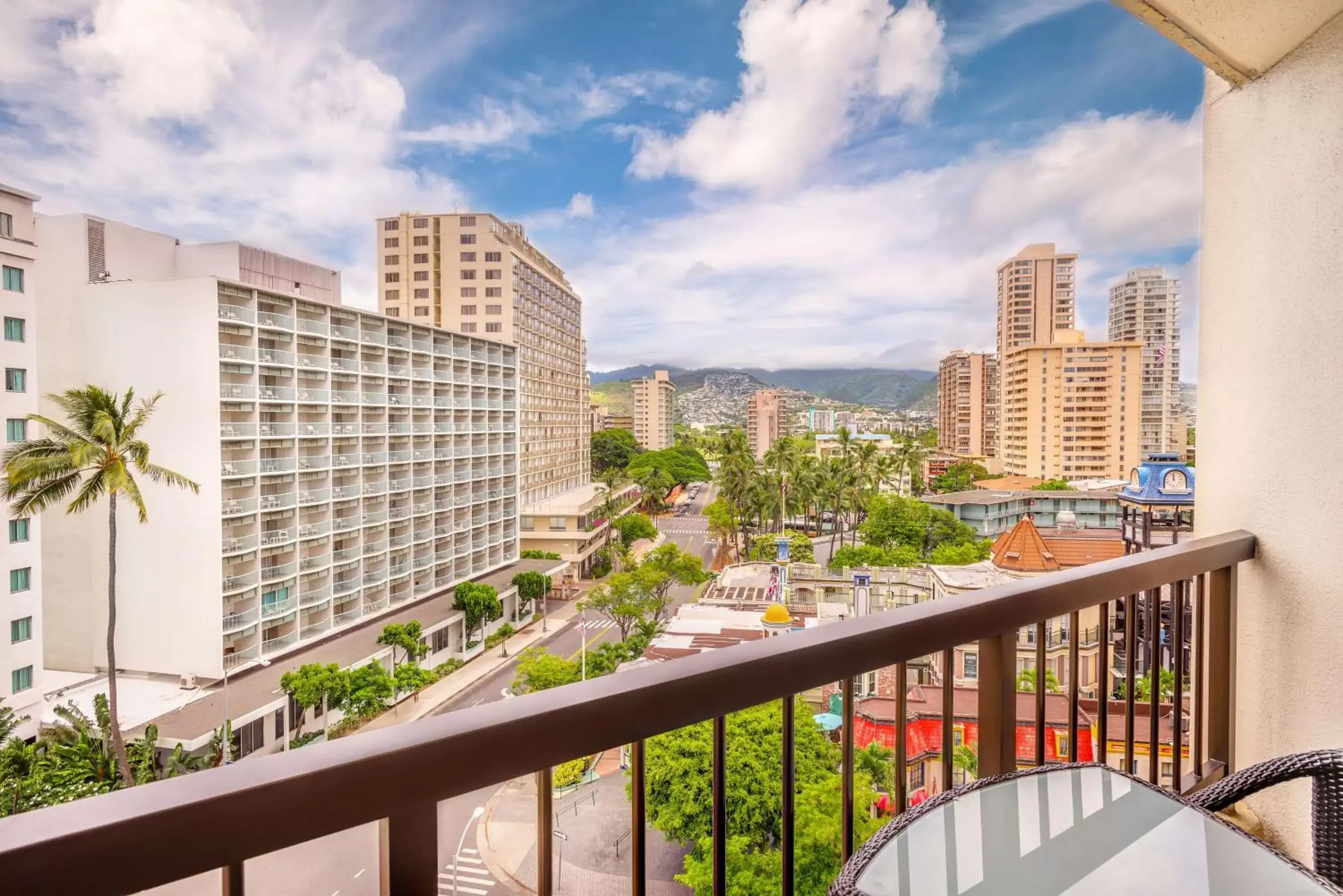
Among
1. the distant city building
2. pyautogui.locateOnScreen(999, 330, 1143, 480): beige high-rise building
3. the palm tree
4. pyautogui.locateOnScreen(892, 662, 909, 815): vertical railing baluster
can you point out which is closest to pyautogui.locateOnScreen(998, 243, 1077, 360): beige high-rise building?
pyautogui.locateOnScreen(999, 330, 1143, 480): beige high-rise building

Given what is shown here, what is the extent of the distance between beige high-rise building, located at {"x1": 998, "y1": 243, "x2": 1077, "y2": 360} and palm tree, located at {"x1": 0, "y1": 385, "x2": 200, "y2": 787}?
750cm

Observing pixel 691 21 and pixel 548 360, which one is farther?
pixel 548 360

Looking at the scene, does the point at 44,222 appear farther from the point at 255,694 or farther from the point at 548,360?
the point at 548,360

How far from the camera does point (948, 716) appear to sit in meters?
0.88

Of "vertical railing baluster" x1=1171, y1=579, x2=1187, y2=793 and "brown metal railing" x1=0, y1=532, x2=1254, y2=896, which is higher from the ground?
"brown metal railing" x1=0, y1=532, x2=1254, y2=896

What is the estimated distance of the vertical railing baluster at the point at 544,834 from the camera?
59 centimetres

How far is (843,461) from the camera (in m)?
10.8

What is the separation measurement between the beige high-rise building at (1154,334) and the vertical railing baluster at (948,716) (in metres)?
2.83

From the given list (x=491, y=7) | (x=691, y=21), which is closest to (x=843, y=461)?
(x=691, y=21)

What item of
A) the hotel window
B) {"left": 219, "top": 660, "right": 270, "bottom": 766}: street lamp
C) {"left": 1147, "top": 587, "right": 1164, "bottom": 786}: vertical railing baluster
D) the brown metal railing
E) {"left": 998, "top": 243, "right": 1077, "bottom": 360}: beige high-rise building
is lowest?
{"left": 219, "top": 660, "right": 270, "bottom": 766}: street lamp

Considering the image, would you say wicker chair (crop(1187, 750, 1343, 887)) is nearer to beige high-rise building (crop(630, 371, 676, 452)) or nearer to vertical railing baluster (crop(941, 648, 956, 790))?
vertical railing baluster (crop(941, 648, 956, 790))

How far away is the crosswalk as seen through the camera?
0.51 m

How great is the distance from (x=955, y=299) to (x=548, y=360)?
32.5ft

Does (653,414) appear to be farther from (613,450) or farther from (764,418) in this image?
(764,418)
